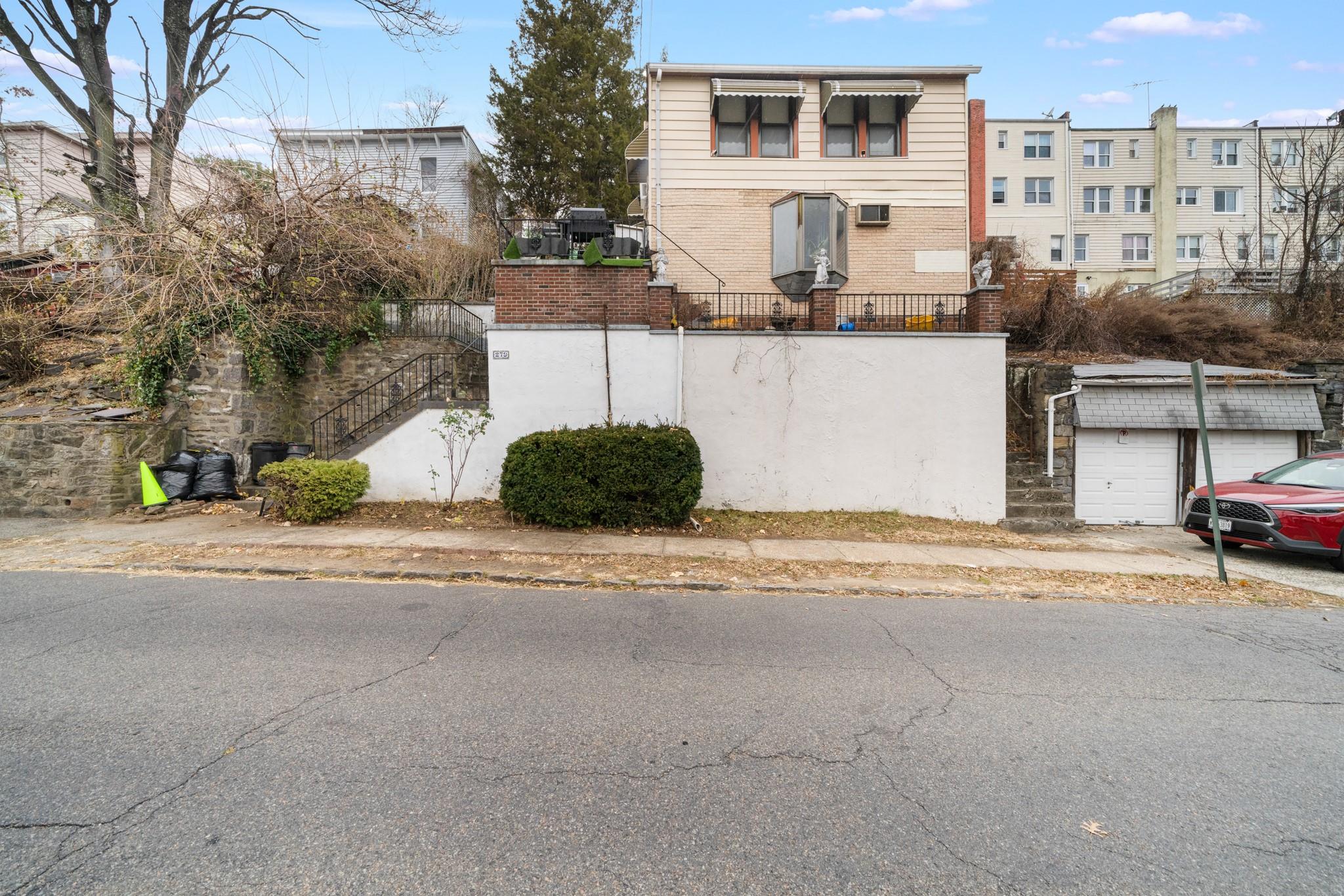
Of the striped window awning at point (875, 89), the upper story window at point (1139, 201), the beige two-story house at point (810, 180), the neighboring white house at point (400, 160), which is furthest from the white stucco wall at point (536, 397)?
the upper story window at point (1139, 201)

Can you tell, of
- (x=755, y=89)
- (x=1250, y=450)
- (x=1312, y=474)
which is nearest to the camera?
(x=1312, y=474)

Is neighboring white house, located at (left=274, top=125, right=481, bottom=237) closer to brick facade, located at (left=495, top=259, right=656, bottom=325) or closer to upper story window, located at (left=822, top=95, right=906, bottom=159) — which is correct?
brick facade, located at (left=495, top=259, right=656, bottom=325)

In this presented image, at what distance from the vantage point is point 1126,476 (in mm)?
12484

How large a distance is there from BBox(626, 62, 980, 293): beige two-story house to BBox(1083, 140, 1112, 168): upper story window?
20.2 metres

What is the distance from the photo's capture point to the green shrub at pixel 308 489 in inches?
362

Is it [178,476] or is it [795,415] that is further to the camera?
[795,415]

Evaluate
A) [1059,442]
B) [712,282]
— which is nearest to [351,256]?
[712,282]

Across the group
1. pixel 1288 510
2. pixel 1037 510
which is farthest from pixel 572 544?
pixel 1288 510

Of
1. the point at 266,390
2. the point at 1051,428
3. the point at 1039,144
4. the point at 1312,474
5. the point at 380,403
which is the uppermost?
the point at 1039,144

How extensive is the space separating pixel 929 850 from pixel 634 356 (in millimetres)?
8670

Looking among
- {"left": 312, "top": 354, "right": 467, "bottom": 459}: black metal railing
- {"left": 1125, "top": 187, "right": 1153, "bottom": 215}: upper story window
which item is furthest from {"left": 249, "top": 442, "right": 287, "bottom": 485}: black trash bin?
{"left": 1125, "top": 187, "right": 1153, "bottom": 215}: upper story window

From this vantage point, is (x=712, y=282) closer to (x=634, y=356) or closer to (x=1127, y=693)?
(x=634, y=356)

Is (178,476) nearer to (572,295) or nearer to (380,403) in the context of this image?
(380,403)

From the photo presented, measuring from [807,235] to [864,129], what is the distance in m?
3.70
